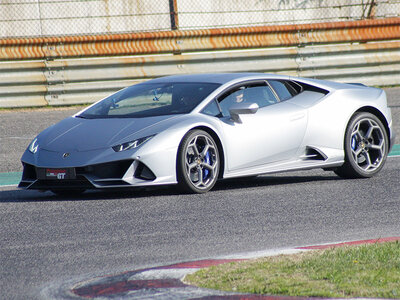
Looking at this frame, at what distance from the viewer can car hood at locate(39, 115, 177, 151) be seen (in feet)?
27.1

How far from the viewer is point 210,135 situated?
8.57 metres

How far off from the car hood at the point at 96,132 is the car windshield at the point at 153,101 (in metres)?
0.20

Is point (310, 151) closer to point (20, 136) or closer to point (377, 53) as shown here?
point (20, 136)

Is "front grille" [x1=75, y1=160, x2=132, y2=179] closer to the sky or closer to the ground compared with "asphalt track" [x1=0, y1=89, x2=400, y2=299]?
closer to the sky

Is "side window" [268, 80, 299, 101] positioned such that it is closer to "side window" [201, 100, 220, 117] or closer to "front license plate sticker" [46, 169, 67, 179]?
"side window" [201, 100, 220, 117]

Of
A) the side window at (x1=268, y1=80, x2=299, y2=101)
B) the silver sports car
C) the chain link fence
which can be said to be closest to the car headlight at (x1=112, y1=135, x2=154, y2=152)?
the silver sports car

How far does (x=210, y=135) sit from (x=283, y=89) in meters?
1.33

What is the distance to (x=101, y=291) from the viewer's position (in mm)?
A: 4684

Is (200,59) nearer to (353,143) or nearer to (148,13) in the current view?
(148,13)

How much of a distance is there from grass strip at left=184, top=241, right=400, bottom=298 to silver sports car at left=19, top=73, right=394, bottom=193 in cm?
301

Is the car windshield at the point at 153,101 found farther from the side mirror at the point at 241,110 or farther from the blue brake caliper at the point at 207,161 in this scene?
the blue brake caliper at the point at 207,161

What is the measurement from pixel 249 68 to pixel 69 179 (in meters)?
8.33

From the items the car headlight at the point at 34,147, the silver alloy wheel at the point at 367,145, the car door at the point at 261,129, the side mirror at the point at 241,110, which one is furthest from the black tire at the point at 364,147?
the car headlight at the point at 34,147

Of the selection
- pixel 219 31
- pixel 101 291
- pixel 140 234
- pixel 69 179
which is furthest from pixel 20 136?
pixel 101 291
